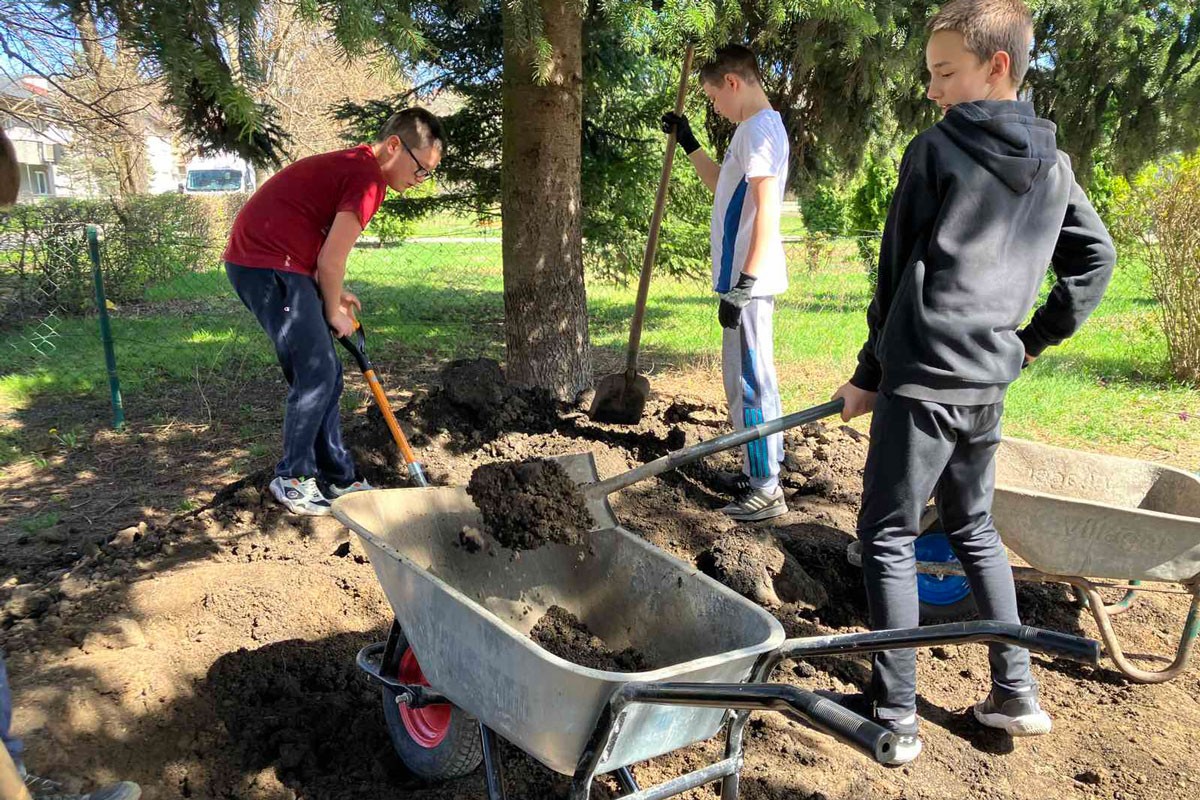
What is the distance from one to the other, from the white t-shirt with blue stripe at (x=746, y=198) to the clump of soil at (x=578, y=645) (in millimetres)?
1701

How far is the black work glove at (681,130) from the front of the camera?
15.2 feet

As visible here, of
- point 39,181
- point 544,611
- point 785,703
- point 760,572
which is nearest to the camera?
point 785,703

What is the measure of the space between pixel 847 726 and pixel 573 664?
62 cm

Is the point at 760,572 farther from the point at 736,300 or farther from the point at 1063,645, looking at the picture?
the point at 1063,645

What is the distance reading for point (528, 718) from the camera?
1.92 metres

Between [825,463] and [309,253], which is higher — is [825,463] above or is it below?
below

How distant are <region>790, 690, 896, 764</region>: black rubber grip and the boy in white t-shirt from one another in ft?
7.77

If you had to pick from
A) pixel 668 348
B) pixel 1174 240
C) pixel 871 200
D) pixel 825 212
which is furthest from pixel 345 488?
pixel 825 212

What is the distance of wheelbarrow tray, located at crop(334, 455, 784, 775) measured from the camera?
6.10 feet

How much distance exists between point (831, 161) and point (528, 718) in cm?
622

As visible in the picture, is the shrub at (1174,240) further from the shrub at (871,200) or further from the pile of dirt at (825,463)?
the shrub at (871,200)

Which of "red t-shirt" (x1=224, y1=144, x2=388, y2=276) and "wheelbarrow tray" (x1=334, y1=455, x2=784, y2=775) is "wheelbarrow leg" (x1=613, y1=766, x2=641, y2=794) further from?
"red t-shirt" (x1=224, y1=144, x2=388, y2=276)

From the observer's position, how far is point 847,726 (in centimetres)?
138

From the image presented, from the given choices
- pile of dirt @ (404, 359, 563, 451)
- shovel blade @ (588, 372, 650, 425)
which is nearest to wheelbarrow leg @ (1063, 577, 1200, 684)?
shovel blade @ (588, 372, 650, 425)
